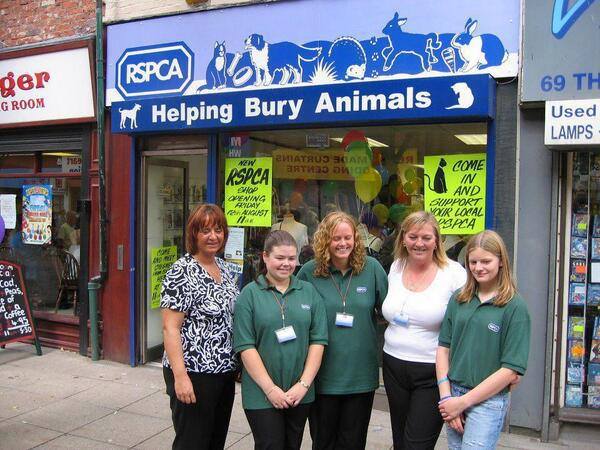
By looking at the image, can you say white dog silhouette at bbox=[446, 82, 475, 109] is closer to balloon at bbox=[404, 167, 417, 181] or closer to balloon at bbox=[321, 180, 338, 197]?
balloon at bbox=[404, 167, 417, 181]

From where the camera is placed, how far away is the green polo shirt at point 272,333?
10.2 feet

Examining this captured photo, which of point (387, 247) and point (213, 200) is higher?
point (213, 200)

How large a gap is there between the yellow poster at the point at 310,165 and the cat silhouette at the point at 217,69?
90 centimetres

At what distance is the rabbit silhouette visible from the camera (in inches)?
197

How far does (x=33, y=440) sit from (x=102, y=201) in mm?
2843

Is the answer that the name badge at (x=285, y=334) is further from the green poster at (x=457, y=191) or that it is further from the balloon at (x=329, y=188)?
the balloon at (x=329, y=188)

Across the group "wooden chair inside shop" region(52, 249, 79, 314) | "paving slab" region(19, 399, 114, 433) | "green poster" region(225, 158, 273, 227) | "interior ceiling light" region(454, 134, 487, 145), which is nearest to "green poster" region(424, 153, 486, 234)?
"interior ceiling light" region(454, 134, 487, 145)

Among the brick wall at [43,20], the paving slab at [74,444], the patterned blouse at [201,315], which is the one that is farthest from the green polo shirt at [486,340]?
the brick wall at [43,20]

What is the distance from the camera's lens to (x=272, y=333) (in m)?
3.11

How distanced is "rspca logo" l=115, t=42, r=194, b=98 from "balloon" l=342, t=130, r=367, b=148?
69.9 inches

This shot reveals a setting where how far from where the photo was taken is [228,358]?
335 centimetres

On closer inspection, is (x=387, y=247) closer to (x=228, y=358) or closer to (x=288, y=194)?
(x=288, y=194)

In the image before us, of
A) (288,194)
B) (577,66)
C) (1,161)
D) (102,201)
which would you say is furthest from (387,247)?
(1,161)

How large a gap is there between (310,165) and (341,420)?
10.3 feet
